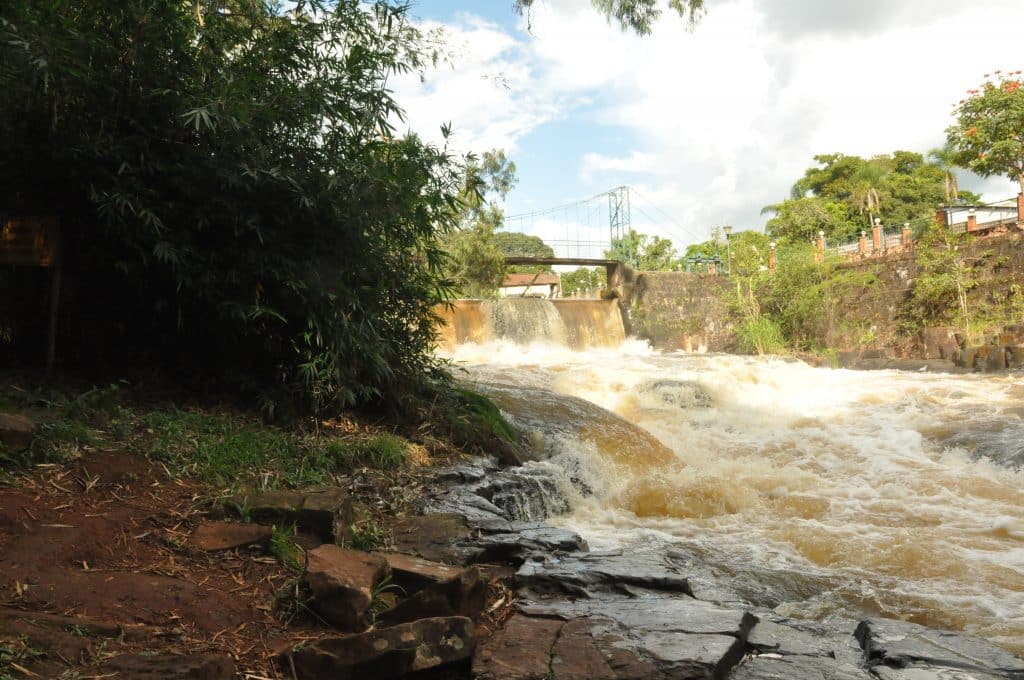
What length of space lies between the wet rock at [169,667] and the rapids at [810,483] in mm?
2783

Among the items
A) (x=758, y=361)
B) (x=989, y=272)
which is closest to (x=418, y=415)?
(x=758, y=361)

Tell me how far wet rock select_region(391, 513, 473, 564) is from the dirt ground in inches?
34.1

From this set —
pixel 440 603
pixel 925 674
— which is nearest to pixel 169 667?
pixel 440 603

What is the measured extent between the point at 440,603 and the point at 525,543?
1.21 metres

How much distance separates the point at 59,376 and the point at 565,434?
14.5ft

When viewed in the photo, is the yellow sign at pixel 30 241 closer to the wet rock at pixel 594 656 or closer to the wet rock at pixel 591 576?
the wet rock at pixel 591 576

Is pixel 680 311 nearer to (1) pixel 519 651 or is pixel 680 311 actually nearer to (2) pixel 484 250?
(2) pixel 484 250

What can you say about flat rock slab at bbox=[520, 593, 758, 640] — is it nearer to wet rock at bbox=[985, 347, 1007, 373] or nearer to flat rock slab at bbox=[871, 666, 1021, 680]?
flat rock slab at bbox=[871, 666, 1021, 680]

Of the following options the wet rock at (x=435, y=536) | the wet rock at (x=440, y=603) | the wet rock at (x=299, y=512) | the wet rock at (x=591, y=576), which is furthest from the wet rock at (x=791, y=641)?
the wet rock at (x=299, y=512)

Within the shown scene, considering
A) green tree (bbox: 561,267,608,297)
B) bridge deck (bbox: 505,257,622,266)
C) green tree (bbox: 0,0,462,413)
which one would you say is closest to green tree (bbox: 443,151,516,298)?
bridge deck (bbox: 505,257,622,266)

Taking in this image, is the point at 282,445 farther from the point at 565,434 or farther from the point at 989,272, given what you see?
the point at 989,272

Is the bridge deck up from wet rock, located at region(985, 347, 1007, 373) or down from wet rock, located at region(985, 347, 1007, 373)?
up

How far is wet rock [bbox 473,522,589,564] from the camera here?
3.59 m

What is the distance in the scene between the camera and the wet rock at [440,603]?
2.55m
